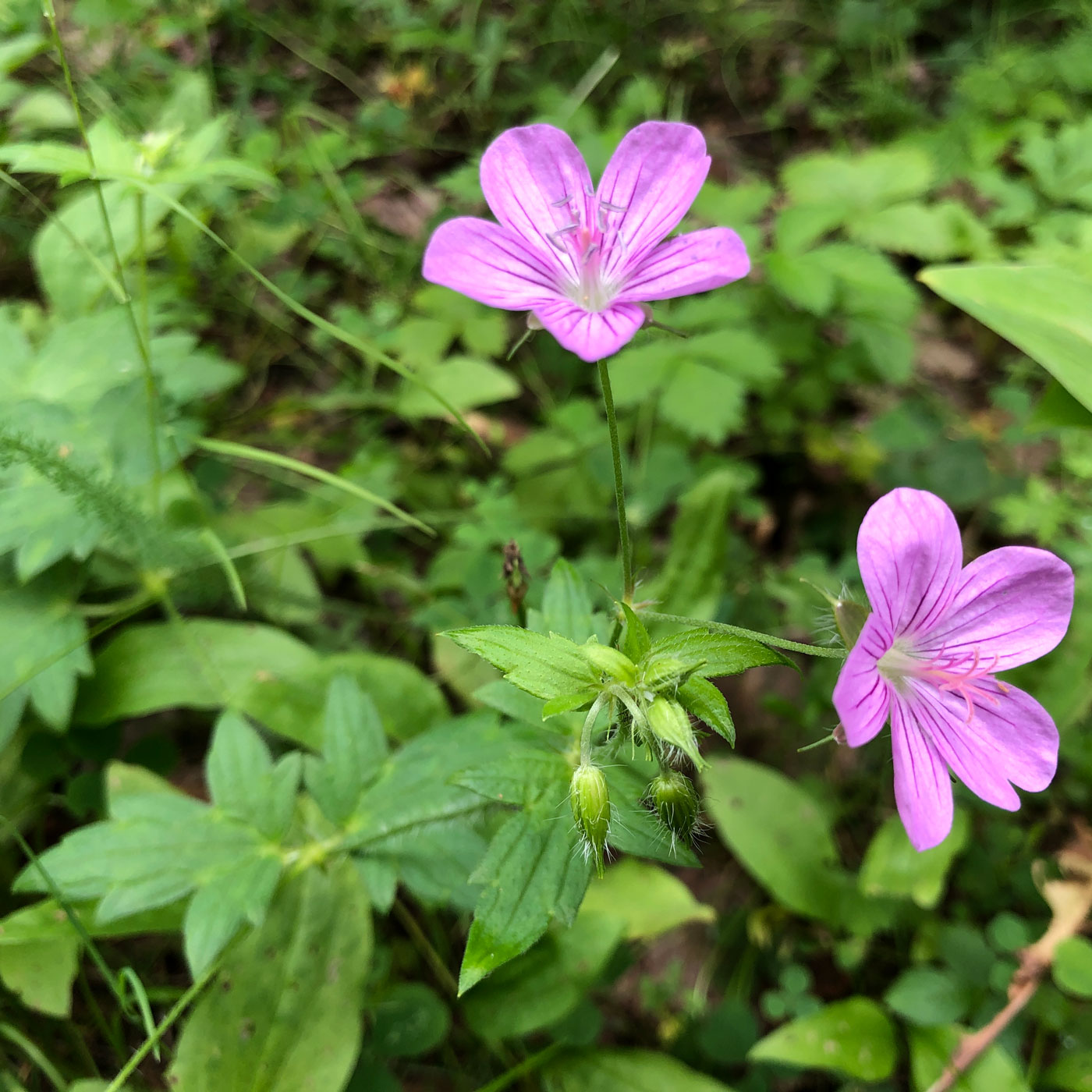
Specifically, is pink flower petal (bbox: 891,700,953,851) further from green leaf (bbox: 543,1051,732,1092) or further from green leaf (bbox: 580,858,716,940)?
green leaf (bbox: 543,1051,732,1092)

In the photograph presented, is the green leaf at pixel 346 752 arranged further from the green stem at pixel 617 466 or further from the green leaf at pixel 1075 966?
the green leaf at pixel 1075 966

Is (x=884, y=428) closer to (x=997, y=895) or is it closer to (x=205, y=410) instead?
(x=997, y=895)

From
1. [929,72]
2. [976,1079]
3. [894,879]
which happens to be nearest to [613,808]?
[894,879]

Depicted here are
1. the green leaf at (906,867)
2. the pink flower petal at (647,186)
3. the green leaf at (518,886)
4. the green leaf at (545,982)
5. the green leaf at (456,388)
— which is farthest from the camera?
the green leaf at (456,388)

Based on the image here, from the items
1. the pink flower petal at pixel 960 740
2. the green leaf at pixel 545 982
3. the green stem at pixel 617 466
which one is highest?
the green stem at pixel 617 466

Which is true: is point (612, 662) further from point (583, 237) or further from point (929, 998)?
point (929, 998)

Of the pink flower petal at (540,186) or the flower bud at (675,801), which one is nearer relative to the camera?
the flower bud at (675,801)

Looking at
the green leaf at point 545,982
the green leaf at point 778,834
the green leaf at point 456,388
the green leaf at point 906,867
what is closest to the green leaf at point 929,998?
the green leaf at point 906,867

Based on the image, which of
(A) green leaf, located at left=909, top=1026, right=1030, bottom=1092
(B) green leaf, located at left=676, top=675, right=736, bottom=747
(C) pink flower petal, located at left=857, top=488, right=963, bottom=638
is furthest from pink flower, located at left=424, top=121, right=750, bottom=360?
(A) green leaf, located at left=909, top=1026, right=1030, bottom=1092
